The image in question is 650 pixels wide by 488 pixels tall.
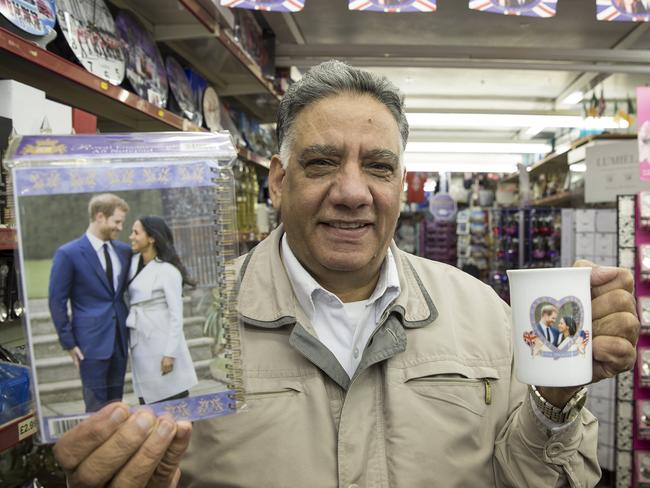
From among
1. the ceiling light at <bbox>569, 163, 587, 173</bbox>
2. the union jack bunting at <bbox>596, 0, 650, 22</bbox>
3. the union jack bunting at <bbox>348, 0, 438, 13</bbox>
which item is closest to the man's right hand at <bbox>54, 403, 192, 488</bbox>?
the union jack bunting at <bbox>348, 0, 438, 13</bbox>

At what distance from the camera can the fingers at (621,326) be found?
114 cm

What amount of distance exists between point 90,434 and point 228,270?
31 centimetres

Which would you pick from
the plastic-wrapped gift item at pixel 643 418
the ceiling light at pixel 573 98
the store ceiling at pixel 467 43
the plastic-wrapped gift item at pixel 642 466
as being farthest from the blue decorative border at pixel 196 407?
the ceiling light at pixel 573 98

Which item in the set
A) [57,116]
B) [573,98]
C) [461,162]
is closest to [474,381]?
[57,116]

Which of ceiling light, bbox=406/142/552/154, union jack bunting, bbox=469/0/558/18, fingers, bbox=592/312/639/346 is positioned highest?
union jack bunting, bbox=469/0/558/18

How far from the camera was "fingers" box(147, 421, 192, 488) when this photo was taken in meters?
0.85

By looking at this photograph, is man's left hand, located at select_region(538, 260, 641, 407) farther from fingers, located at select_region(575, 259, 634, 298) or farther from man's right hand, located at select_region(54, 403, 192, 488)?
man's right hand, located at select_region(54, 403, 192, 488)

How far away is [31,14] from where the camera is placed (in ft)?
5.20

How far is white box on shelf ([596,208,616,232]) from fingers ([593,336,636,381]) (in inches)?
138

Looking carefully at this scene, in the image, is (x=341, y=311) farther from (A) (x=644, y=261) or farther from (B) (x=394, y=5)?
(A) (x=644, y=261)

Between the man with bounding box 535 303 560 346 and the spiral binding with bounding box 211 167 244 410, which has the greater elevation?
the spiral binding with bounding box 211 167 244 410

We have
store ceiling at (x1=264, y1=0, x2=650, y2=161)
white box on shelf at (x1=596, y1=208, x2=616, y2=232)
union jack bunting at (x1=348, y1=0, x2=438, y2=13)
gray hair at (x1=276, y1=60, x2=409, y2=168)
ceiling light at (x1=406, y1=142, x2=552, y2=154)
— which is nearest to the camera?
gray hair at (x1=276, y1=60, x2=409, y2=168)

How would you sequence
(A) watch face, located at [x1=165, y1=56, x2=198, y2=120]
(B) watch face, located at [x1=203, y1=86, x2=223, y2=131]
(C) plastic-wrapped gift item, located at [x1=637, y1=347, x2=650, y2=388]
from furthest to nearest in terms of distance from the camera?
(C) plastic-wrapped gift item, located at [x1=637, y1=347, x2=650, y2=388], (B) watch face, located at [x1=203, y1=86, x2=223, y2=131], (A) watch face, located at [x1=165, y1=56, x2=198, y2=120]

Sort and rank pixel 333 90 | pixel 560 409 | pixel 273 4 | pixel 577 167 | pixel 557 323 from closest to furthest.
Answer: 1. pixel 557 323
2. pixel 560 409
3. pixel 333 90
4. pixel 273 4
5. pixel 577 167
